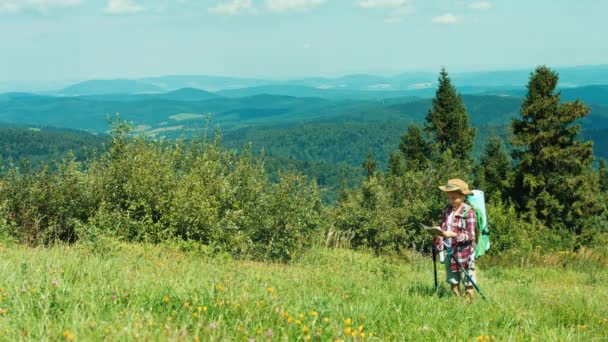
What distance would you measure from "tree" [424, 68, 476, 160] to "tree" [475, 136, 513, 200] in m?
2.93

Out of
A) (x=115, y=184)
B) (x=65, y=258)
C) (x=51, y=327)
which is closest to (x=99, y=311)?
(x=51, y=327)

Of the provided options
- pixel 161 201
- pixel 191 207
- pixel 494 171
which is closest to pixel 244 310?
pixel 191 207

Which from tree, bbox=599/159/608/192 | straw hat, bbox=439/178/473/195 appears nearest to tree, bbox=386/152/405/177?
tree, bbox=599/159/608/192

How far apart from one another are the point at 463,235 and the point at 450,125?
51335mm

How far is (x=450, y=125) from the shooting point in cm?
5628

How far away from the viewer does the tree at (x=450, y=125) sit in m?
55.4

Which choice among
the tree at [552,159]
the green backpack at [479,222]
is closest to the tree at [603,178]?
the tree at [552,159]

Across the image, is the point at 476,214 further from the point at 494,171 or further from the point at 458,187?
the point at 494,171

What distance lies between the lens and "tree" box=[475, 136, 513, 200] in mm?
40969

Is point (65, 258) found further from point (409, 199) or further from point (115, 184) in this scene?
point (409, 199)

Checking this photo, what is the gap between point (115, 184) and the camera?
13.2 m

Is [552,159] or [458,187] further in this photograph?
[552,159]

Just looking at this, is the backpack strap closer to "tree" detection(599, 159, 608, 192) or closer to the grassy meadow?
the grassy meadow

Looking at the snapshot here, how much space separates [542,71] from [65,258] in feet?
134
